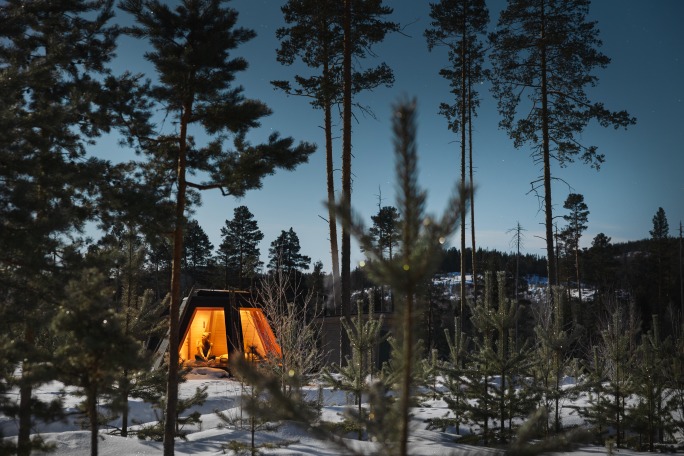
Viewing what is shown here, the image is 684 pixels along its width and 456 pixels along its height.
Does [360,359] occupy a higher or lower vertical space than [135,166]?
lower

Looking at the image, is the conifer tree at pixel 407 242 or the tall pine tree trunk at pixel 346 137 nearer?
the conifer tree at pixel 407 242

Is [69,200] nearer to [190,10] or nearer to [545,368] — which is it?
[190,10]

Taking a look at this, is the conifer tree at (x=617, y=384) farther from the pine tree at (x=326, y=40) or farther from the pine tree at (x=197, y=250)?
the pine tree at (x=197, y=250)

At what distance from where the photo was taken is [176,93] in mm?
7215

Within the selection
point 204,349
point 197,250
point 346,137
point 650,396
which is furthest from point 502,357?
point 197,250

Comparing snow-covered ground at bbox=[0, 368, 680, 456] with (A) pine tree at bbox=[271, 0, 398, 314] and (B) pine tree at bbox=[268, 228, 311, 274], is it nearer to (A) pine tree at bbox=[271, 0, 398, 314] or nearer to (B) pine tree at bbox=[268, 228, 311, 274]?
(A) pine tree at bbox=[271, 0, 398, 314]

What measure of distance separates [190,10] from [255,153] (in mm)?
2264

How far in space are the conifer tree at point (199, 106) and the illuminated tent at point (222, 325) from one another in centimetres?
730

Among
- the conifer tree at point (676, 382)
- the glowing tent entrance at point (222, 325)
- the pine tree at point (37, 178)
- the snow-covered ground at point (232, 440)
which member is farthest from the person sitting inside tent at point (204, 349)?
the conifer tree at point (676, 382)

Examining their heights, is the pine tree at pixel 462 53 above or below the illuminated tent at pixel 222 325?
above

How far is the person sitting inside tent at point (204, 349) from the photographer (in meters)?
18.0

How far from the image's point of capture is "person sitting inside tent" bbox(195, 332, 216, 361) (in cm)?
1803

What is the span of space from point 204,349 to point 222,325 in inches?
45.0

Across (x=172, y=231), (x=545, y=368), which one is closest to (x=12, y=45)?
(x=172, y=231)
